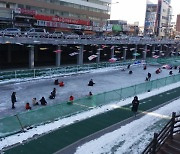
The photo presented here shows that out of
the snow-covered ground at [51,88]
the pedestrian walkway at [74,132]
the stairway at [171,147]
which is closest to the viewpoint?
the stairway at [171,147]

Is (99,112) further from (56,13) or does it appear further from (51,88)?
(56,13)

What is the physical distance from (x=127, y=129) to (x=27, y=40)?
87.9ft

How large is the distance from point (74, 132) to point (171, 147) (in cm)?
682

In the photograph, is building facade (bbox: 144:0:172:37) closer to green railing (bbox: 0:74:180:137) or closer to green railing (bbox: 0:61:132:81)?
green railing (bbox: 0:61:132:81)

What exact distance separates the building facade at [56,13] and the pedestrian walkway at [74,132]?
128 ft

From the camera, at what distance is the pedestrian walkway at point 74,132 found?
1274 centimetres

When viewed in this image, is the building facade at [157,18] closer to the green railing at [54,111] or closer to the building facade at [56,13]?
the building facade at [56,13]

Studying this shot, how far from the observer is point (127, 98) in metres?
23.7

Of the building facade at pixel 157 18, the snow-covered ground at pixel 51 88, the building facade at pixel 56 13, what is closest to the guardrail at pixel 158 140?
the snow-covered ground at pixel 51 88

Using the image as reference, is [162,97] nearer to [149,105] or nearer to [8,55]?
[149,105]

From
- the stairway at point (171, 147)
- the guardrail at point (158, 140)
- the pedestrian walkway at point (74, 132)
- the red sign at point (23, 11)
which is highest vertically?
the red sign at point (23, 11)

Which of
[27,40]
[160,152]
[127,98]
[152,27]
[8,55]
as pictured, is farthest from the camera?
[152,27]

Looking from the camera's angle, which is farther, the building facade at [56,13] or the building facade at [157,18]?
the building facade at [157,18]

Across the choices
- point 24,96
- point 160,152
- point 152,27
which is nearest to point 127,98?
point 24,96
